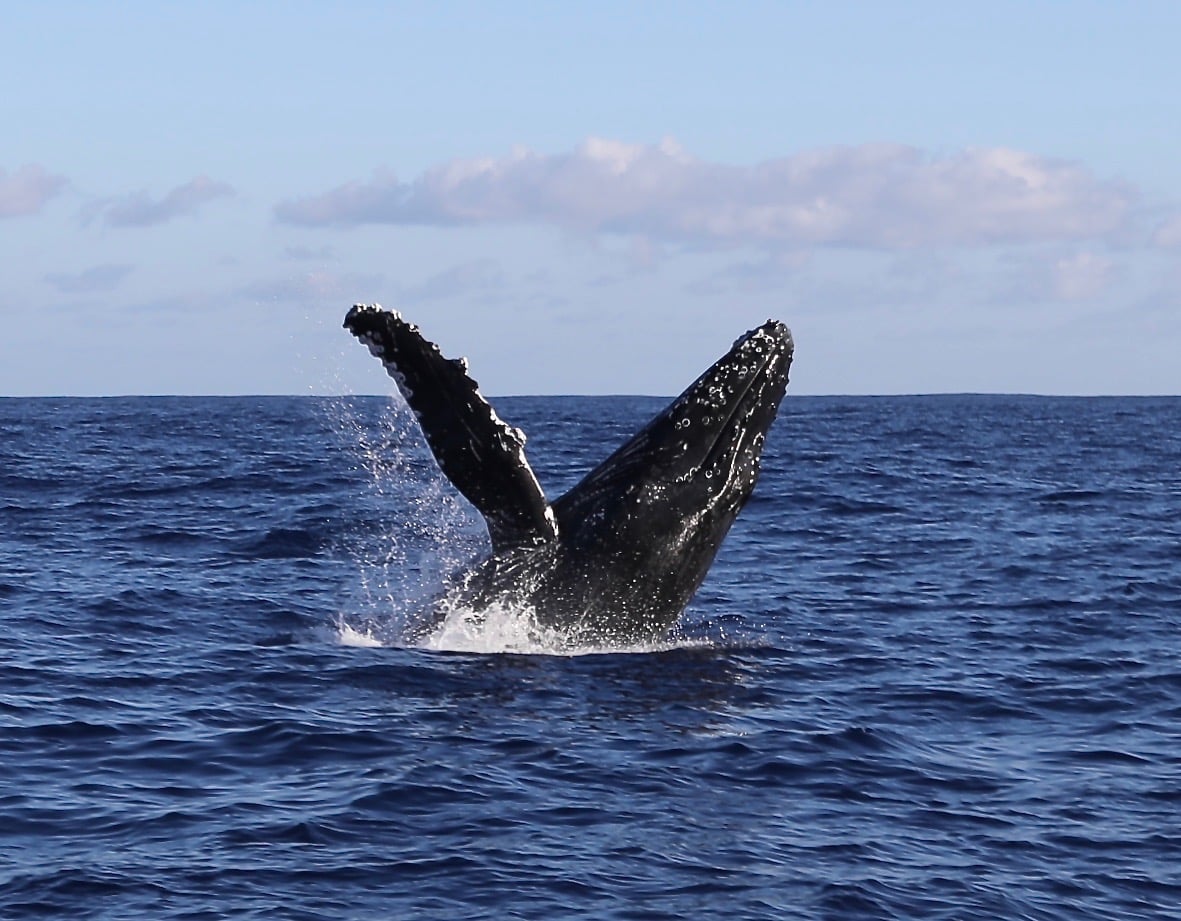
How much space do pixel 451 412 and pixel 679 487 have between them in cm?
294

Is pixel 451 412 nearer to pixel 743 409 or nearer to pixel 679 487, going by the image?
pixel 679 487

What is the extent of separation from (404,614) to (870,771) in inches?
258

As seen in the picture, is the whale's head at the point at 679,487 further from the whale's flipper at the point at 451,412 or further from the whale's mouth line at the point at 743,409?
the whale's flipper at the point at 451,412

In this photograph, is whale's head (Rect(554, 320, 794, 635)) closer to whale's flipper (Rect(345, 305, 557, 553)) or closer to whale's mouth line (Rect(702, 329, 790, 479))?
A: whale's mouth line (Rect(702, 329, 790, 479))

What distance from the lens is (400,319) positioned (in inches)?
539

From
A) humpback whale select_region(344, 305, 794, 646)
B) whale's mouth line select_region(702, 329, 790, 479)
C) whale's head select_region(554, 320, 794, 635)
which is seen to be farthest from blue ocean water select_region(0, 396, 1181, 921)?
Result: whale's mouth line select_region(702, 329, 790, 479)

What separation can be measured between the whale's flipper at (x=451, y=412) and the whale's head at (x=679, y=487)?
4.48 feet

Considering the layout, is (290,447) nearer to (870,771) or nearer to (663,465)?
(663,465)

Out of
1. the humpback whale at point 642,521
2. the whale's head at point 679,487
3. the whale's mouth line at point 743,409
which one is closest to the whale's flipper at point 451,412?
the humpback whale at point 642,521

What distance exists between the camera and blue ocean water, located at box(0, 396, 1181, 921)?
10.3m

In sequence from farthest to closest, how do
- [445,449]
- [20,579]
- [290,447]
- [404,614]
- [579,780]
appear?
[290,447], [20,579], [404,614], [445,449], [579,780]

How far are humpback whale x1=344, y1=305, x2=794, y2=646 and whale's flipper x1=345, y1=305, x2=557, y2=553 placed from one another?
467 millimetres

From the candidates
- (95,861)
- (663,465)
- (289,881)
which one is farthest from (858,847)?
(663,465)

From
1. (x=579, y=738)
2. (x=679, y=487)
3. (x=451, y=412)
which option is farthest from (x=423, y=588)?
(x=579, y=738)
